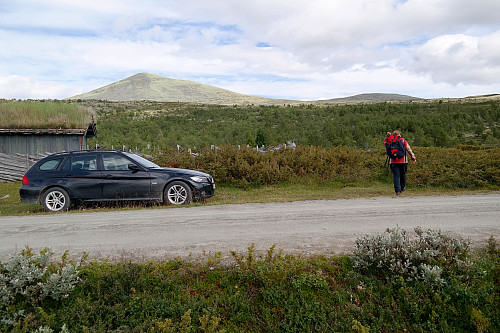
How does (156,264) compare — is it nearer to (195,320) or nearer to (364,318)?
(195,320)

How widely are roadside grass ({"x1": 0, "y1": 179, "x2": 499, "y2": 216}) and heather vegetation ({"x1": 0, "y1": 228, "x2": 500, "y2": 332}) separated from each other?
542cm

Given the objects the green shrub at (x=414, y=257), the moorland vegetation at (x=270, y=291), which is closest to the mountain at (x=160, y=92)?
the green shrub at (x=414, y=257)

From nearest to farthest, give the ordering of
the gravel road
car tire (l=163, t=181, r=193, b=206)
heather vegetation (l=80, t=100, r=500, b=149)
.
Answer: the gravel road, car tire (l=163, t=181, r=193, b=206), heather vegetation (l=80, t=100, r=500, b=149)

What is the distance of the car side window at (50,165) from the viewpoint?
10.5 m

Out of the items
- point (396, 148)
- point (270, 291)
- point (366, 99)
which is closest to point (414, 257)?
point (270, 291)

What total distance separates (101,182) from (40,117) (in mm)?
14931

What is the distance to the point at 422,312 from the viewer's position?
4477 millimetres

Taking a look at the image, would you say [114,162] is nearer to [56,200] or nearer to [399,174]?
[56,200]

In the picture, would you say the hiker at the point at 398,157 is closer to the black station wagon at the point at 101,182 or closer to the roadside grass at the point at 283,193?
the roadside grass at the point at 283,193

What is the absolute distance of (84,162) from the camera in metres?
10.6

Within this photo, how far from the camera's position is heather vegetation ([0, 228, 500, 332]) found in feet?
14.3

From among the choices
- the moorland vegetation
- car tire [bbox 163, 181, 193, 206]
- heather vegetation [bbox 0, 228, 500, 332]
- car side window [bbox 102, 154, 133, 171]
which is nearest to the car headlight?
car tire [bbox 163, 181, 193, 206]

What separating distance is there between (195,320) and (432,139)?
2803cm

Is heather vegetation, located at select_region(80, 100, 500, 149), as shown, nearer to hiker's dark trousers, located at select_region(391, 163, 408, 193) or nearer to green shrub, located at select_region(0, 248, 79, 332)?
hiker's dark trousers, located at select_region(391, 163, 408, 193)
